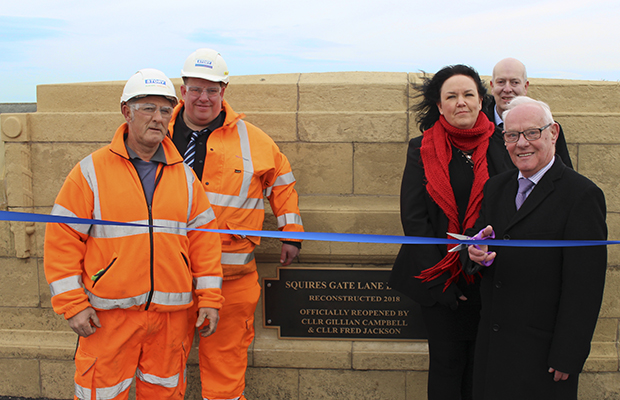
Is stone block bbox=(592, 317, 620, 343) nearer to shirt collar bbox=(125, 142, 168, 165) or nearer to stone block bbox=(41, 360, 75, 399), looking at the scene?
shirt collar bbox=(125, 142, 168, 165)

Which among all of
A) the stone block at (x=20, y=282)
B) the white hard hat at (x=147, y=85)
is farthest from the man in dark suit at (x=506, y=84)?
the stone block at (x=20, y=282)

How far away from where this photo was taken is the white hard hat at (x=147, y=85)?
282cm

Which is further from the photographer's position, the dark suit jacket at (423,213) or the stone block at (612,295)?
the stone block at (612,295)

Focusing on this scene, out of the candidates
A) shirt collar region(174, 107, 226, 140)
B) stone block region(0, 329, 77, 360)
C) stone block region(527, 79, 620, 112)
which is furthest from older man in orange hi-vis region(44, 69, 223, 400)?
stone block region(527, 79, 620, 112)

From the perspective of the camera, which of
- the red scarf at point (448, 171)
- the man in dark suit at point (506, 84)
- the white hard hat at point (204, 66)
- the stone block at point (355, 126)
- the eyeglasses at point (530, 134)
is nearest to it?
the eyeglasses at point (530, 134)

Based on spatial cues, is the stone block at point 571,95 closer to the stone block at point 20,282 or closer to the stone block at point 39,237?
the stone block at point 39,237

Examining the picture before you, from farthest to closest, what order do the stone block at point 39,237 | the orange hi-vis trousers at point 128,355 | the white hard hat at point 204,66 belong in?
the stone block at point 39,237
the white hard hat at point 204,66
the orange hi-vis trousers at point 128,355

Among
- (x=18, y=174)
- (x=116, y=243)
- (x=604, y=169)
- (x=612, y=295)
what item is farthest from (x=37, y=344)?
(x=604, y=169)

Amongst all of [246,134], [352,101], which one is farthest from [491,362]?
[352,101]

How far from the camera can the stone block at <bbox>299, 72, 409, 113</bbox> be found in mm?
4312

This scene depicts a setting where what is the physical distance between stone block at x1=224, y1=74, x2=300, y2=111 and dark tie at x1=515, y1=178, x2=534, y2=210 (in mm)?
2328

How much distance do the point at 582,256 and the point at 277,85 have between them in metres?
2.90

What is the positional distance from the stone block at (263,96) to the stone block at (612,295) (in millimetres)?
3020

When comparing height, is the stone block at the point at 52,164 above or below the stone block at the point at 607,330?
above
